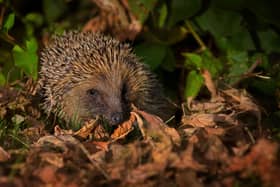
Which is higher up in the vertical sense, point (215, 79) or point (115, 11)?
point (115, 11)

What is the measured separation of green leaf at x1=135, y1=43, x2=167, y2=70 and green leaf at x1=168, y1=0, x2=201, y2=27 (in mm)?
287

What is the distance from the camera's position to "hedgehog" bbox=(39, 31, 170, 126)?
546 cm

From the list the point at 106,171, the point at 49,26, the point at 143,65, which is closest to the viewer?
the point at 106,171

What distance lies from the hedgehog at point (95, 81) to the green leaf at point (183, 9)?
73 cm

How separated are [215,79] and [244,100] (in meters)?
1.03

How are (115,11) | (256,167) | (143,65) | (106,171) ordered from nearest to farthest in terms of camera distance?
1. (256,167)
2. (106,171)
3. (143,65)
4. (115,11)

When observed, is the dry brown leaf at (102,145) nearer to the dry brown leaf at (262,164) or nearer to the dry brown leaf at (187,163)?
the dry brown leaf at (187,163)

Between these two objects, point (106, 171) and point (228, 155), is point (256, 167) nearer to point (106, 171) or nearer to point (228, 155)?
point (228, 155)

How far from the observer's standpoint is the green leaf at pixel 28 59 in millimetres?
5711

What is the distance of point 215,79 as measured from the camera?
19.5 feet

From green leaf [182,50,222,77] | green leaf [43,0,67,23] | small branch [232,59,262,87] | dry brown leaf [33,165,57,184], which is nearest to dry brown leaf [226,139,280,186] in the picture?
dry brown leaf [33,165,57,184]

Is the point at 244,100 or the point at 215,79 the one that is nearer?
the point at 244,100

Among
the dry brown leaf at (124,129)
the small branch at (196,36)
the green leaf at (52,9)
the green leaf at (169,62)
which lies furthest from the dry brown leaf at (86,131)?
the green leaf at (52,9)

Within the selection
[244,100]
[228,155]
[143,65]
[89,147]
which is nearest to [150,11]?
[143,65]
